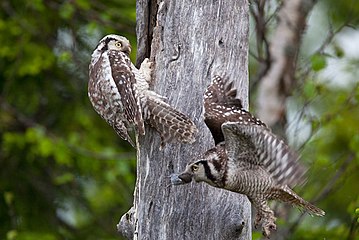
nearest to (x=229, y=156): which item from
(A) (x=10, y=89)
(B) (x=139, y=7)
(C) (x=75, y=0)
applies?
(B) (x=139, y=7)

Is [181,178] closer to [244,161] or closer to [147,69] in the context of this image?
[244,161]

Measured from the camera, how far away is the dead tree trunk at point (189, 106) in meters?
6.19

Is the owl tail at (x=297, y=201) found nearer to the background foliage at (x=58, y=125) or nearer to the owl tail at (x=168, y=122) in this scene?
the owl tail at (x=168, y=122)

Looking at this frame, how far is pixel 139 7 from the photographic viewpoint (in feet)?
22.2

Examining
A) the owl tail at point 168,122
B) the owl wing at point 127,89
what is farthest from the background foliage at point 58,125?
the owl tail at point 168,122

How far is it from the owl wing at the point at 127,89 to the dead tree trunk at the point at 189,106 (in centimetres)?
16

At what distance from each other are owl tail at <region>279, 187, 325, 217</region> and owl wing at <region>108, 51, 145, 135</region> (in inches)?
37.5

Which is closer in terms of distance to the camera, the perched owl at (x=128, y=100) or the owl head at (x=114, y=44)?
the perched owl at (x=128, y=100)

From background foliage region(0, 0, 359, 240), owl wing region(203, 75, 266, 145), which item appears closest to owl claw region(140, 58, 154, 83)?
owl wing region(203, 75, 266, 145)

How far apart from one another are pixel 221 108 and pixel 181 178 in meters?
0.51

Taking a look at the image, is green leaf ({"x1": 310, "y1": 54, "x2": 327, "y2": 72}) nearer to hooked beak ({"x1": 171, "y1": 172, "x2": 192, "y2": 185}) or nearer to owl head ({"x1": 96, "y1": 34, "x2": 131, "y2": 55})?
owl head ({"x1": 96, "y1": 34, "x2": 131, "y2": 55})

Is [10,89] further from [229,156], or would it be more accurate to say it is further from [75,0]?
[229,156]

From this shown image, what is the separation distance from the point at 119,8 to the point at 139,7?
4757 millimetres

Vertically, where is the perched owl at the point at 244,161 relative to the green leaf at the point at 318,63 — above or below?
below
